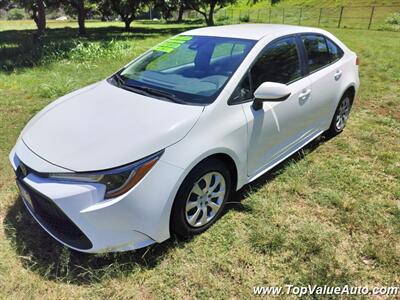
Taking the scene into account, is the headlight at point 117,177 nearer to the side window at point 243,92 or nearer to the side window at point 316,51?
the side window at point 243,92

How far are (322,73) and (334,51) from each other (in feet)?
2.15

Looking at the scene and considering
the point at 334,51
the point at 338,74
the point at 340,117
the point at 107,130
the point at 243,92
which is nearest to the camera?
the point at 107,130

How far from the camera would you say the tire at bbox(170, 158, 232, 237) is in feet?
8.29

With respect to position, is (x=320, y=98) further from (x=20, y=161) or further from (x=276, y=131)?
(x=20, y=161)

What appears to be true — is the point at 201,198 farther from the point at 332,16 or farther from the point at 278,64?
the point at 332,16

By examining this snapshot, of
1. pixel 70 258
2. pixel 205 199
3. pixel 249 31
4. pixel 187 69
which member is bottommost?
pixel 70 258

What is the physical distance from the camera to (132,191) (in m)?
2.24

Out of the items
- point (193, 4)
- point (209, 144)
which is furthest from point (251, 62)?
point (193, 4)

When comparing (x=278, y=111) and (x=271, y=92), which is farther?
(x=278, y=111)

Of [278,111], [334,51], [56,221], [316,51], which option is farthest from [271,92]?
[334,51]

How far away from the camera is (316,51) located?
395cm

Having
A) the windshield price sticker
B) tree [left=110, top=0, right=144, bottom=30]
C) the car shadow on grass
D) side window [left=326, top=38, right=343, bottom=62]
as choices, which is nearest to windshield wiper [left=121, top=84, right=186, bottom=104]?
A: the windshield price sticker

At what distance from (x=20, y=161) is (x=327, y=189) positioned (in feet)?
9.58

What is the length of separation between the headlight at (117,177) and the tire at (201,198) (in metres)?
0.37
